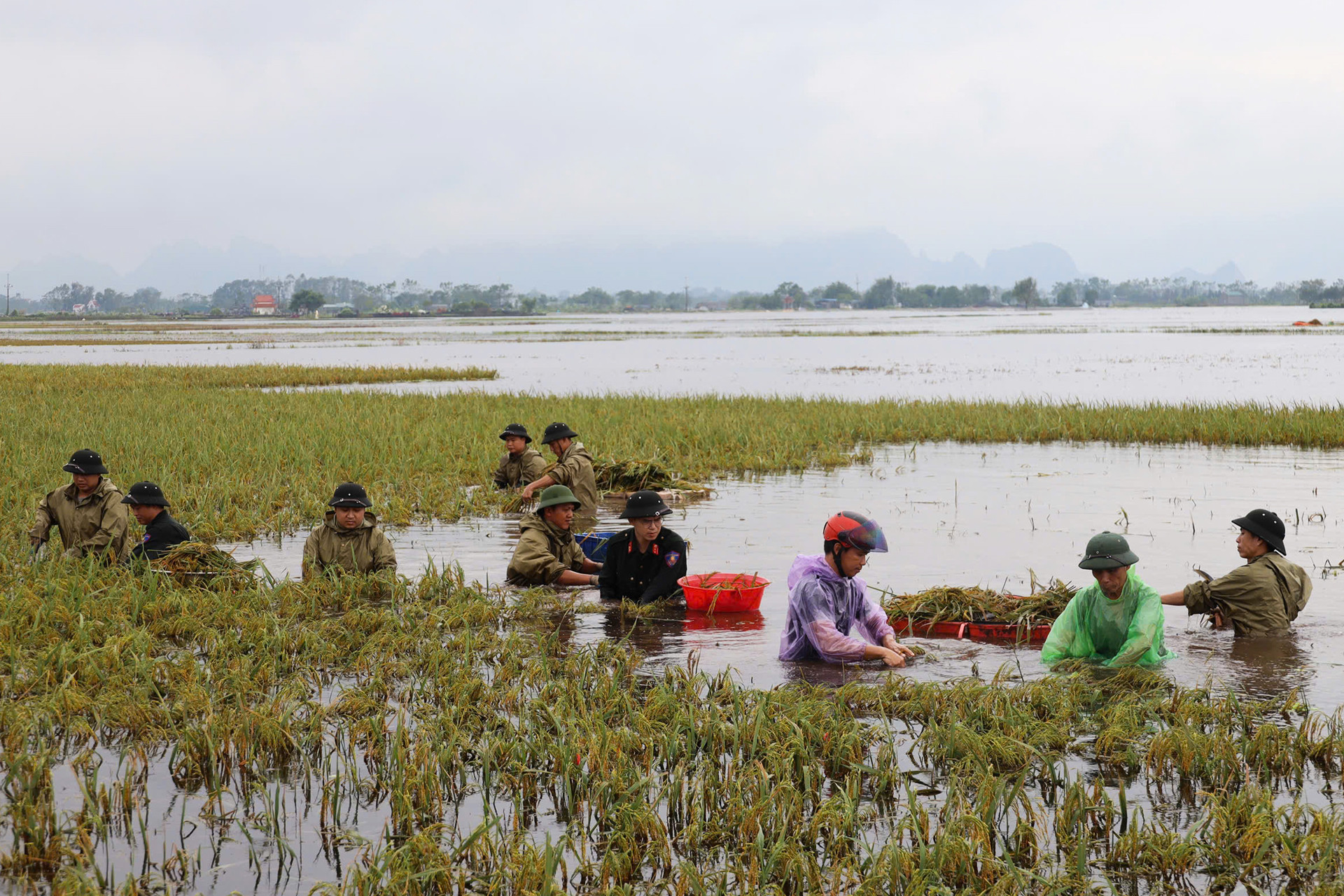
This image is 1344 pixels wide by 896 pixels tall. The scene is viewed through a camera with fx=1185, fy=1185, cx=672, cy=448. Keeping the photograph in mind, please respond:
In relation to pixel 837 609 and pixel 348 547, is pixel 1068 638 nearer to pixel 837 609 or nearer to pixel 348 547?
pixel 837 609

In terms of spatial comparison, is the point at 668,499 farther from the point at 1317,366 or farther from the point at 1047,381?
the point at 1317,366

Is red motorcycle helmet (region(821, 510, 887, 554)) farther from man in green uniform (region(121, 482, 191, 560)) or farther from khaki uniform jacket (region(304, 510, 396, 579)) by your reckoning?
man in green uniform (region(121, 482, 191, 560))

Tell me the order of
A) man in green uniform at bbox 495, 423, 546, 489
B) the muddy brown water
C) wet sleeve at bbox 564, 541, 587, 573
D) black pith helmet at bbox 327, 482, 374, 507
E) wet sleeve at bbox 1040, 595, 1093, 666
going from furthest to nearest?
man in green uniform at bbox 495, 423, 546, 489
wet sleeve at bbox 564, 541, 587, 573
black pith helmet at bbox 327, 482, 374, 507
wet sleeve at bbox 1040, 595, 1093, 666
the muddy brown water

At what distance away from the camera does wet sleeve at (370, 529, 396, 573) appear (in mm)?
8391

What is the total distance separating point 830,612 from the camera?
20.7ft

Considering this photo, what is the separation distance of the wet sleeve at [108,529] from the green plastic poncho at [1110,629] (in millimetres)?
6396

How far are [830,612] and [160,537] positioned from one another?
16.3ft

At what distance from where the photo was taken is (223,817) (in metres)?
4.70

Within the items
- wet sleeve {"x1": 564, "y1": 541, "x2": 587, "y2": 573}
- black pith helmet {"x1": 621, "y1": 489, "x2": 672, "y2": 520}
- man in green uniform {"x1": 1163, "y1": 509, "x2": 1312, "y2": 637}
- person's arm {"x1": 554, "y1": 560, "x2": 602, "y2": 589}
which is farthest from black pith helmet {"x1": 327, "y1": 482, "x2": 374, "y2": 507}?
man in green uniform {"x1": 1163, "y1": 509, "x2": 1312, "y2": 637}

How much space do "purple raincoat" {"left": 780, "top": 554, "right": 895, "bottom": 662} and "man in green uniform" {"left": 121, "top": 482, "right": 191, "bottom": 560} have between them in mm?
4555

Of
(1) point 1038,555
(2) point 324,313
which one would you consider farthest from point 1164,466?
(2) point 324,313

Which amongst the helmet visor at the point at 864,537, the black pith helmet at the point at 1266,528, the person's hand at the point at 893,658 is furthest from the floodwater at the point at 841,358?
the helmet visor at the point at 864,537

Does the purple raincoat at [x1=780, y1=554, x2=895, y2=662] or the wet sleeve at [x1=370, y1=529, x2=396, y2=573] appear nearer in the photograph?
the purple raincoat at [x1=780, y1=554, x2=895, y2=662]

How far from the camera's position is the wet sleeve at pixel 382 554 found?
8391 mm
